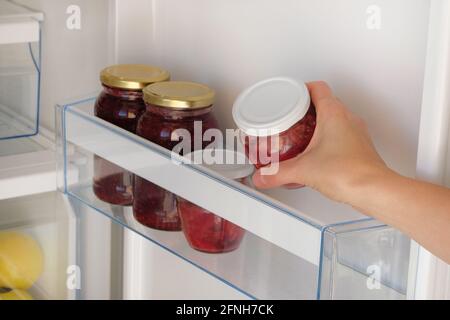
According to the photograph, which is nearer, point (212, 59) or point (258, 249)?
point (258, 249)

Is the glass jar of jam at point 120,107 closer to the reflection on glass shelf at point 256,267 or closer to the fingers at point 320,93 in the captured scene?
the reflection on glass shelf at point 256,267

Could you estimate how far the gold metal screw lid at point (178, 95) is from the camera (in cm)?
95

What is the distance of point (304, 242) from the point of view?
2.56 feet

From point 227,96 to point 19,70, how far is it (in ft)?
1.01

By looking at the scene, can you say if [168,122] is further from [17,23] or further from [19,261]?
[19,261]

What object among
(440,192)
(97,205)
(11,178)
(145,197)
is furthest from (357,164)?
(11,178)

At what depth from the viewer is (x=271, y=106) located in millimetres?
877

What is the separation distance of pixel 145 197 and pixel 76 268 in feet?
1.10

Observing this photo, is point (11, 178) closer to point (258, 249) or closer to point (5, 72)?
point (5, 72)

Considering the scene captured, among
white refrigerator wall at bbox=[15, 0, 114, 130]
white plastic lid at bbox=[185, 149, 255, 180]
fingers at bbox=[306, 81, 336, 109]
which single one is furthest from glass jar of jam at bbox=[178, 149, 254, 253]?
white refrigerator wall at bbox=[15, 0, 114, 130]

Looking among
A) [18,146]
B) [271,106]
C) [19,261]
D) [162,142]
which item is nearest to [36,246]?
[19,261]

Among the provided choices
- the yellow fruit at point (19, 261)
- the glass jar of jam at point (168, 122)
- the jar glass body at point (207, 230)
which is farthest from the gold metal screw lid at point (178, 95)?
the yellow fruit at point (19, 261)

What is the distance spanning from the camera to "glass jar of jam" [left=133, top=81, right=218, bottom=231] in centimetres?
96

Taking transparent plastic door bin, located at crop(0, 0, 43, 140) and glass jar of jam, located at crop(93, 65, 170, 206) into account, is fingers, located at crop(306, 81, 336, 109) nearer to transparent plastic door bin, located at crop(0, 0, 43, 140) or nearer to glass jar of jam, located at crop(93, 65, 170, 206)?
glass jar of jam, located at crop(93, 65, 170, 206)
